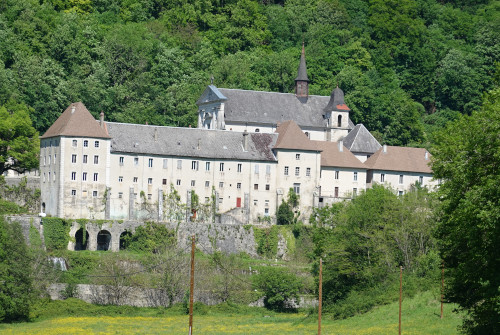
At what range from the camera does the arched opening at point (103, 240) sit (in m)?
93.4

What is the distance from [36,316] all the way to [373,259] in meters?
22.6

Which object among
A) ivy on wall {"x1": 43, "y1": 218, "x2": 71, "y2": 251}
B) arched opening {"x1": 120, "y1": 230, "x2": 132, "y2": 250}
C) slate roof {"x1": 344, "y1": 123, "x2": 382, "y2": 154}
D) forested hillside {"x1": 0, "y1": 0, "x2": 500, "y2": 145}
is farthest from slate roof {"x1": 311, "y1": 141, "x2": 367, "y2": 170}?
ivy on wall {"x1": 43, "y1": 218, "x2": 71, "y2": 251}

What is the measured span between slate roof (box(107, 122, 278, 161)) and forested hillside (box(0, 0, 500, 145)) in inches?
547

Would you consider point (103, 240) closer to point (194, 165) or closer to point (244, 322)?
point (194, 165)

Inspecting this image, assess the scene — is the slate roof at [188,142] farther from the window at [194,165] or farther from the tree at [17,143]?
the tree at [17,143]

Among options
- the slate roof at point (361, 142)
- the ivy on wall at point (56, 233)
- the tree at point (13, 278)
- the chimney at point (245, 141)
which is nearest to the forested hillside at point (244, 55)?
the slate roof at point (361, 142)

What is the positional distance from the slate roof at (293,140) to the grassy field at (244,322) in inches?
829

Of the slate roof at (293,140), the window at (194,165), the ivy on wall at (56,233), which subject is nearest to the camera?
the ivy on wall at (56,233)

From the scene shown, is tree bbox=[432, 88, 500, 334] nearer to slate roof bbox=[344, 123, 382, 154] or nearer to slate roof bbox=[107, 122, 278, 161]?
slate roof bbox=[107, 122, 278, 161]

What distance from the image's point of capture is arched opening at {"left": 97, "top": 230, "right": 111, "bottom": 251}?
3679 inches

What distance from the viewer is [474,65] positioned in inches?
5723

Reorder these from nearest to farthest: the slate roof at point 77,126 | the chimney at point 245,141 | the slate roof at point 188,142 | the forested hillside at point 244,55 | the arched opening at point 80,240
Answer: the arched opening at point 80,240 → the slate roof at point 77,126 → the slate roof at point 188,142 → the chimney at point 245,141 → the forested hillside at point 244,55

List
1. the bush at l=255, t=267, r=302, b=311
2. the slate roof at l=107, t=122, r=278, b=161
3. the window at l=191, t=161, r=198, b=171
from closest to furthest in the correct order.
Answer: the bush at l=255, t=267, r=302, b=311 < the slate roof at l=107, t=122, r=278, b=161 < the window at l=191, t=161, r=198, b=171

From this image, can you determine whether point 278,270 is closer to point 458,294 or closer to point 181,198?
point 181,198
